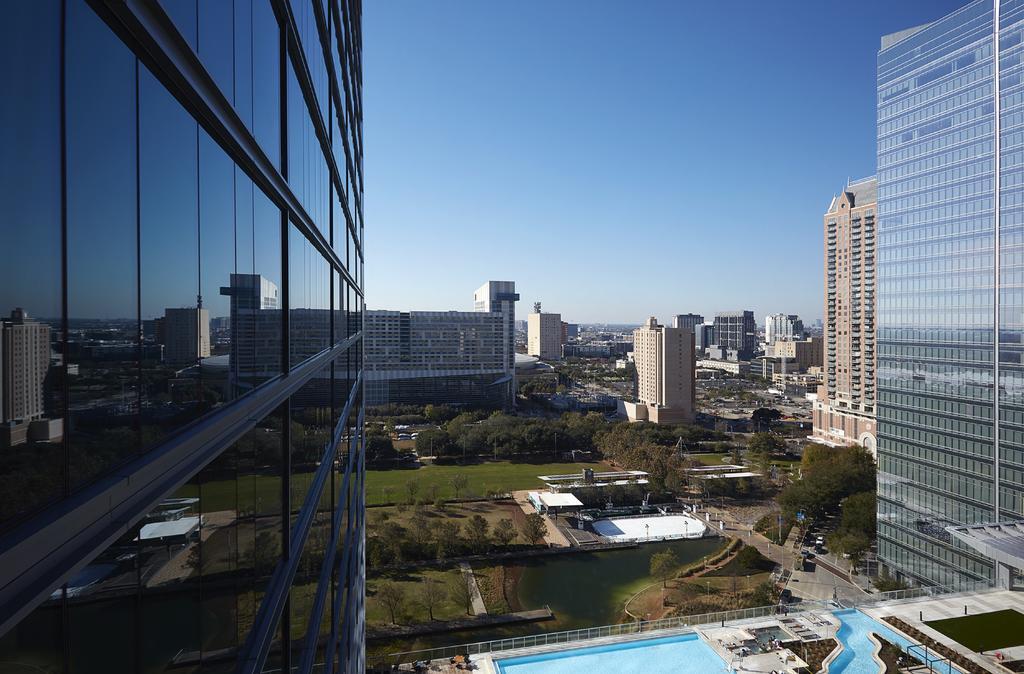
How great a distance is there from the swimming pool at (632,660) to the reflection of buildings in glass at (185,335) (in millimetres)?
11196

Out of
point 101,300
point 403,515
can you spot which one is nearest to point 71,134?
point 101,300

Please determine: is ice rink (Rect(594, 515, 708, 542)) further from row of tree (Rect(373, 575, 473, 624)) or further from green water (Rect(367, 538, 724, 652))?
row of tree (Rect(373, 575, 473, 624))

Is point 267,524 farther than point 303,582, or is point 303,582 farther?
point 303,582

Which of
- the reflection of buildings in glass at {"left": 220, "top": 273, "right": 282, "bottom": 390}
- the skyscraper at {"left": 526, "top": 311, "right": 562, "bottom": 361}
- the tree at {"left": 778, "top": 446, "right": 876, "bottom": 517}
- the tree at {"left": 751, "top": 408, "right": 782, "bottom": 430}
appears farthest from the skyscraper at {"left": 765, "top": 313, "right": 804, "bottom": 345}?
the reflection of buildings in glass at {"left": 220, "top": 273, "right": 282, "bottom": 390}

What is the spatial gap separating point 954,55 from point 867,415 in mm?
19496

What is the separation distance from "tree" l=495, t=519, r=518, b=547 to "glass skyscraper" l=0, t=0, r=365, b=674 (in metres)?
16.3

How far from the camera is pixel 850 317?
29.2m

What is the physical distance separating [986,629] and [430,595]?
444 inches

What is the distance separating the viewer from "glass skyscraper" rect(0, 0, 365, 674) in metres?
0.62

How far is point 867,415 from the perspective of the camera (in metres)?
28.5

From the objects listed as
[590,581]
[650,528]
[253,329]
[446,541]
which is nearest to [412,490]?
[446,541]

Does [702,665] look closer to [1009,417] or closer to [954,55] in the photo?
[1009,417]

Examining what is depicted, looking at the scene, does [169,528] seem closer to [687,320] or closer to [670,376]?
[670,376]

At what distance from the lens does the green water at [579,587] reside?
1320 centimetres
